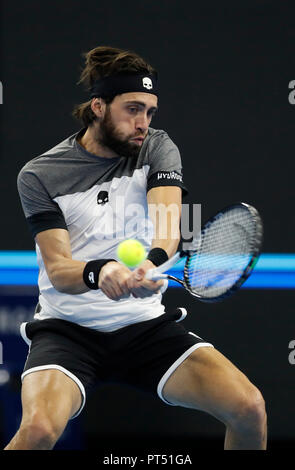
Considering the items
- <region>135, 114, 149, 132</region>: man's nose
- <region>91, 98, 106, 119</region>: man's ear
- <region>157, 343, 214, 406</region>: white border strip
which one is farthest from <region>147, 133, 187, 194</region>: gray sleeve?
<region>157, 343, 214, 406</region>: white border strip

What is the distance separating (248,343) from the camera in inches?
180

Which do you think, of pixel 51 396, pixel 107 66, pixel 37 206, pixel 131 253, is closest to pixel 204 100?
pixel 107 66

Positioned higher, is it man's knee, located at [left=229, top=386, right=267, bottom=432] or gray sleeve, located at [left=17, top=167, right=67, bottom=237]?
gray sleeve, located at [left=17, top=167, right=67, bottom=237]

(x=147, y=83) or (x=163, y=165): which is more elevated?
(x=147, y=83)

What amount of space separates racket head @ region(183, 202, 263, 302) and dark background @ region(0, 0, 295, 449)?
174 cm

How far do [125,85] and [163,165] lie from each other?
339 millimetres

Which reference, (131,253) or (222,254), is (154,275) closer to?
(131,253)

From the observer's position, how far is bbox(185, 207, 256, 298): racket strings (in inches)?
104

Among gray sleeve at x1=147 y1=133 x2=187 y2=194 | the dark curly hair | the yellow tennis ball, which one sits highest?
the dark curly hair

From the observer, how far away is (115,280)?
2.59 metres

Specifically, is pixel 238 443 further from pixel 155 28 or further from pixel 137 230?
pixel 155 28

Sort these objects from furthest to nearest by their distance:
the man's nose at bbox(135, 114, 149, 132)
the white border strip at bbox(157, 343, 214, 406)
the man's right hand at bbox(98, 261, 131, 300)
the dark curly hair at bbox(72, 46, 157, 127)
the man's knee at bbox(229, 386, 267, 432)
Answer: the dark curly hair at bbox(72, 46, 157, 127)
the man's nose at bbox(135, 114, 149, 132)
the white border strip at bbox(157, 343, 214, 406)
the man's knee at bbox(229, 386, 267, 432)
the man's right hand at bbox(98, 261, 131, 300)

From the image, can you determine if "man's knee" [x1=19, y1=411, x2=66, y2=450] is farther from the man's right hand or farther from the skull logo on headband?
the skull logo on headband

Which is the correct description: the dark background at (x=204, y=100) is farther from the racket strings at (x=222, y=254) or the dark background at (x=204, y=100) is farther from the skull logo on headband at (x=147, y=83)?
the racket strings at (x=222, y=254)
